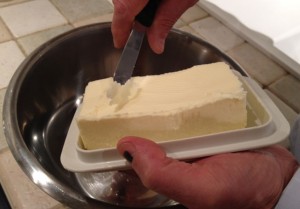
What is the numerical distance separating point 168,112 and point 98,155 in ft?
0.35

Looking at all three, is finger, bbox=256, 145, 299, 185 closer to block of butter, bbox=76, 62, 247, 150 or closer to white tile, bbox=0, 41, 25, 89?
block of butter, bbox=76, 62, 247, 150

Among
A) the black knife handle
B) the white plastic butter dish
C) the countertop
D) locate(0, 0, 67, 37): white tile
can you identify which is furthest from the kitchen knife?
locate(0, 0, 67, 37): white tile

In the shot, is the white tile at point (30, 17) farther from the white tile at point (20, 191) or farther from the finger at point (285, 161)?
the finger at point (285, 161)

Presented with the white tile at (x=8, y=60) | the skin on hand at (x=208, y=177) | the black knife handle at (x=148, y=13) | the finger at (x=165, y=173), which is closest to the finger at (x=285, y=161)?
the skin on hand at (x=208, y=177)

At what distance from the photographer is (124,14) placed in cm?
50

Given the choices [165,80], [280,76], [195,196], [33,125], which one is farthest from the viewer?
[280,76]

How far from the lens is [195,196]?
0.39 metres

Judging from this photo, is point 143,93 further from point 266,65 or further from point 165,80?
point 266,65

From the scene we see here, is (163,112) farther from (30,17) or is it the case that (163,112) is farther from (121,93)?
(30,17)

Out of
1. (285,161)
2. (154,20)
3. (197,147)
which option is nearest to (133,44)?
(154,20)

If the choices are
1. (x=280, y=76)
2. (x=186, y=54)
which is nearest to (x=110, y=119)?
(x=186, y=54)

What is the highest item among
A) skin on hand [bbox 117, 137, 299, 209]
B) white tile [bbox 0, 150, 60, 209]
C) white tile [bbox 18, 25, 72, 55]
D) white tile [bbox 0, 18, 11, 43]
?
skin on hand [bbox 117, 137, 299, 209]

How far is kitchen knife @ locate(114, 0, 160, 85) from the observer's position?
51 cm

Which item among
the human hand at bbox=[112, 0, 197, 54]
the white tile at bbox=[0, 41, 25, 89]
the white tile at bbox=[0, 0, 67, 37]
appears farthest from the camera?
the white tile at bbox=[0, 0, 67, 37]
